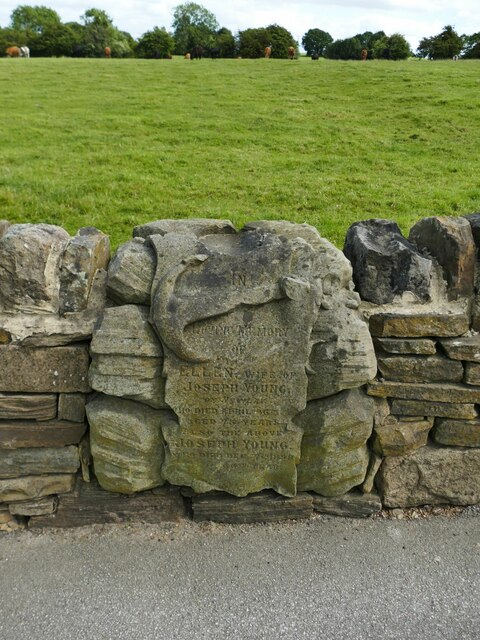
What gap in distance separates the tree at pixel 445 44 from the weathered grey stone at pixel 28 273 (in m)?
42.8

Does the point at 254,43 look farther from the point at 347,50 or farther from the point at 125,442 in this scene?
the point at 125,442

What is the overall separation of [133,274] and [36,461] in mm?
1212

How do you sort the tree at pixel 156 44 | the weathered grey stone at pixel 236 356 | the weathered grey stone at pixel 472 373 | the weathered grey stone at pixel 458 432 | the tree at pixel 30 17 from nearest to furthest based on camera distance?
1. the weathered grey stone at pixel 236 356
2. the weathered grey stone at pixel 472 373
3. the weathered grey stone at pixel 458 432
4. the tree at pixel 156 44
5. the tree at pixel 30 17

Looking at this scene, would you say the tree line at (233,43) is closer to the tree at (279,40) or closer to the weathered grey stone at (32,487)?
the tree at (279,40)

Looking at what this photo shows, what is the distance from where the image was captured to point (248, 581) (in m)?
2.94

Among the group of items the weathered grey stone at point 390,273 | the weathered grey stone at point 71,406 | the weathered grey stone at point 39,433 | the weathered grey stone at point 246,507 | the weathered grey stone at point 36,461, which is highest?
the weathered grey stone at point 390,273

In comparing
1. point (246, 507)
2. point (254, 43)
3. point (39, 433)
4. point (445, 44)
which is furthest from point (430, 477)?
point (445, 44)

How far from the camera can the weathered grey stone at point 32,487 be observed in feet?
10.6

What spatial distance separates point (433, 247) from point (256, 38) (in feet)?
128

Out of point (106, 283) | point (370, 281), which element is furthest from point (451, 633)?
point (106, 283)

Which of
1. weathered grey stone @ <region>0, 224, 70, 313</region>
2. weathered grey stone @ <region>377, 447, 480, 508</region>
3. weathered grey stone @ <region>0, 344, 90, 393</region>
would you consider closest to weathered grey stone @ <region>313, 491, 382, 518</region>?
weathered grey stone @ <region>377, 447, 480, 508</region>

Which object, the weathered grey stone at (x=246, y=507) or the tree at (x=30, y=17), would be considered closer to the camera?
the weathered grey stone at (x=246, y=507)

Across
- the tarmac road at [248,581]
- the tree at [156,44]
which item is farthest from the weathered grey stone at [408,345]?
the tree at [156,44]

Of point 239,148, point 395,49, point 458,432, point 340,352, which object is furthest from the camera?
point 395,49
